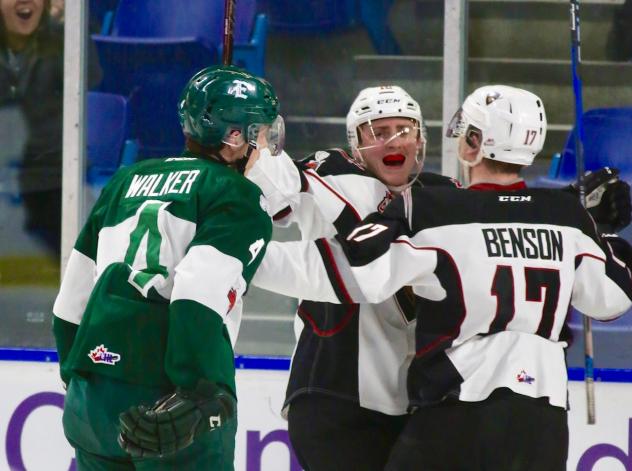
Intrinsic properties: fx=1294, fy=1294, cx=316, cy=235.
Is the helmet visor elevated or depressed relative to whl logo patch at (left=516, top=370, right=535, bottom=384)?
elevated

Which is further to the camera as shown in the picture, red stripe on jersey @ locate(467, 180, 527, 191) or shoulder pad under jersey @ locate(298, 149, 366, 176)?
shoulder pad under jersey @ locate(298, 149, 366, 176)

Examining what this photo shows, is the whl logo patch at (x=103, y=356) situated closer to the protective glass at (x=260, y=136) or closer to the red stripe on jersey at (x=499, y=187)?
the protective glass at (x=260, y=136)

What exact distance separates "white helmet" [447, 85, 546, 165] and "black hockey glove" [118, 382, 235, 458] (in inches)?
27.6

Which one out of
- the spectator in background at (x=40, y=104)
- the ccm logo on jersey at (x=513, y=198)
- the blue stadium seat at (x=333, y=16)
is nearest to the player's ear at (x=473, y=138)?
the ccm logo on jersey at (x=513, y=198)

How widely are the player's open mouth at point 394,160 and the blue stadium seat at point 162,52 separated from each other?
125 centimetres

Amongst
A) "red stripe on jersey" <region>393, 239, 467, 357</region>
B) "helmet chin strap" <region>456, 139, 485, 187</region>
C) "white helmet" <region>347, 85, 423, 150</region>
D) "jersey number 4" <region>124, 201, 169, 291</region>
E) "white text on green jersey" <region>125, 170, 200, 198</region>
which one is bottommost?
"red stripe on jersey" <region>393, 239, 467, 357</region>

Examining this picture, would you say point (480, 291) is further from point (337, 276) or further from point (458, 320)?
point (337, 276)

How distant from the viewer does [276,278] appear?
2.31 meters

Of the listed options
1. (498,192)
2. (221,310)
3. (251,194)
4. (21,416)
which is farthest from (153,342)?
(21,416)

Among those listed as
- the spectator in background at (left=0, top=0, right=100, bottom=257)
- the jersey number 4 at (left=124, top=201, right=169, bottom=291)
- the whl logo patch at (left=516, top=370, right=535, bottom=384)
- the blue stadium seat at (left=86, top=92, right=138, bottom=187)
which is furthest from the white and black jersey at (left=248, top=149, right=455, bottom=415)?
the spectator in background at (left=0, top=0, right=100, bottom=257)

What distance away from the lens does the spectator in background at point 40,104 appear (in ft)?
12.5

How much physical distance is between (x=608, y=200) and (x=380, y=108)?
0.49m

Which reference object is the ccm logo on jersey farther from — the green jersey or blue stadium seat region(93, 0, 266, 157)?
blue stadium seat region(93, 0, 266, 157)

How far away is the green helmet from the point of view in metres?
2.17
